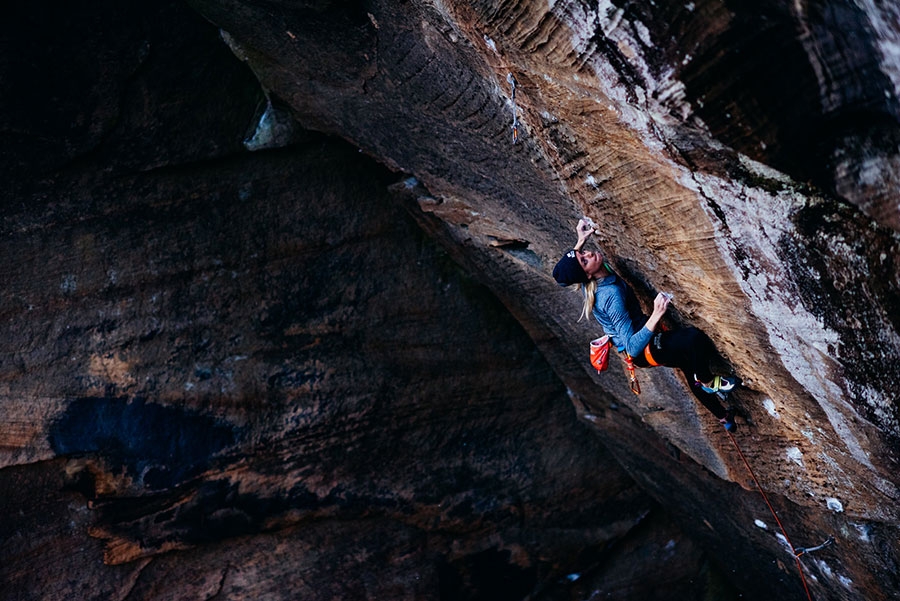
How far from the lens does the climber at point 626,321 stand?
3.75 metres

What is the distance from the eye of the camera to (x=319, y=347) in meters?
6.13

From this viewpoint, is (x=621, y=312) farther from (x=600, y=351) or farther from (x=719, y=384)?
(x=719, y=384)

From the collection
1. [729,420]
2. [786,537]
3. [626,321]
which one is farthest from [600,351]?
[786,537]

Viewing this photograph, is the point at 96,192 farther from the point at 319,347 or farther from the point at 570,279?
the point at 570,279

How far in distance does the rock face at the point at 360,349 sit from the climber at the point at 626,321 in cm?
14

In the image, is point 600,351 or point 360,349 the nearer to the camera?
point 600,351

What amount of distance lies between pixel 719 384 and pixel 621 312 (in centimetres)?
75

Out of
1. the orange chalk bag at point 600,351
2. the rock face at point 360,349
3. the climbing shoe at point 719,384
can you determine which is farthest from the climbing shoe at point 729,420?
the orange chalk bag at point 600,351

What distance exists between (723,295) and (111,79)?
462cm

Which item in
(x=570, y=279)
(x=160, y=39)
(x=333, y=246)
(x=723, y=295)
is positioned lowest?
(x=333, y=246)

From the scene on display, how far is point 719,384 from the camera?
4.00 meters

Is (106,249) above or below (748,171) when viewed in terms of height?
below

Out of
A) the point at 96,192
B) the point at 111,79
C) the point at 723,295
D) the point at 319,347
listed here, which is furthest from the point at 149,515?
the point at 723,295

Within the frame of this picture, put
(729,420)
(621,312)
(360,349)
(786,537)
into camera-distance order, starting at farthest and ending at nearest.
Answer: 1. (360,349)
2. (786,537)
3. (729,420)
4. (621,312)
